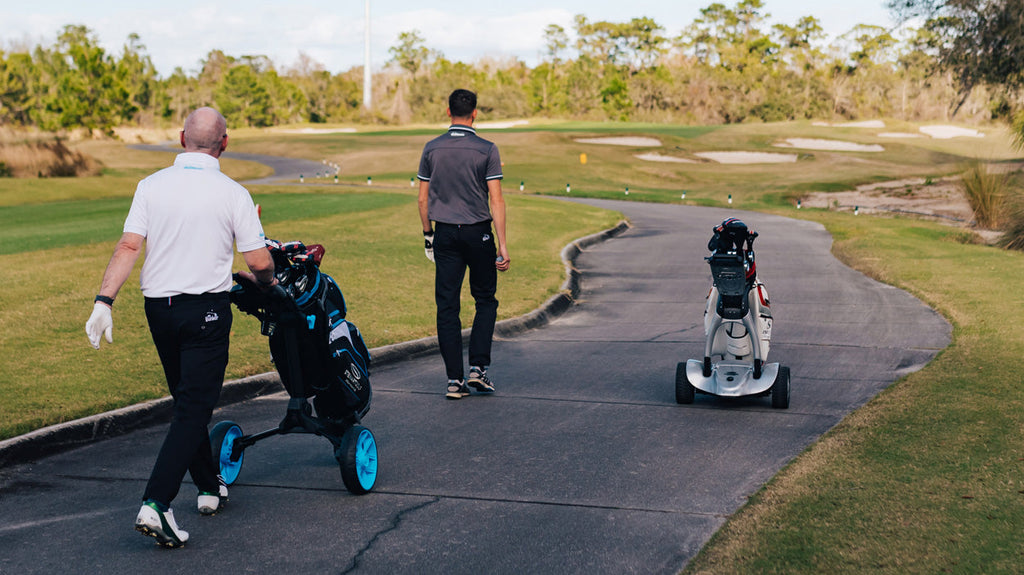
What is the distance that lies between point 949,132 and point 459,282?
7206cm

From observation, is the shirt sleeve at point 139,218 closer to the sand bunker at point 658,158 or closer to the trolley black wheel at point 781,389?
the trolley black wheel at point 781,389

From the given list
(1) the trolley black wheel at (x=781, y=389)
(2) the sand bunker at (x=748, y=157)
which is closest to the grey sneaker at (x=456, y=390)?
(1) the trolley black wheel at (x=781, y=389)

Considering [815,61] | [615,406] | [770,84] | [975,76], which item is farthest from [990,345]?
[815,61]

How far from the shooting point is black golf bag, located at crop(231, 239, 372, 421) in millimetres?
5148

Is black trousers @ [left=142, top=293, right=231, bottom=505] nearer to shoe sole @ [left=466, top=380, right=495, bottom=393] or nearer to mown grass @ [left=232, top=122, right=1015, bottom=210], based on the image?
shoe sole @ [left=466, top=380, right=495, bottom=393]

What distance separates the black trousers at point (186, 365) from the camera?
4.56 meters

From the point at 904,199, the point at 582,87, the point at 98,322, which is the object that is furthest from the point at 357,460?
the point at 582,87

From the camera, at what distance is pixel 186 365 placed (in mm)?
4641

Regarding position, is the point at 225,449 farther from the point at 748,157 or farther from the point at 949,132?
the point at 949,132

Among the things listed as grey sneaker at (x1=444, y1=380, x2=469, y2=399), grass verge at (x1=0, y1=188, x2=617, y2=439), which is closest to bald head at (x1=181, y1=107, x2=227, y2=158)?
grass verge at (x1=0, y1=188, x2=617, y2=439)

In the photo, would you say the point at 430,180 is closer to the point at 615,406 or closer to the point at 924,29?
the point at 615,406

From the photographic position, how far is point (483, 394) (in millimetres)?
8117

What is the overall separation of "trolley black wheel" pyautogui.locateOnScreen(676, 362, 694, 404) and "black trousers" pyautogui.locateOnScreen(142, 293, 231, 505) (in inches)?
156

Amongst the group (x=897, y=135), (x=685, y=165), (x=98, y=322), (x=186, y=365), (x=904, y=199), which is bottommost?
(x=685, y=165)
